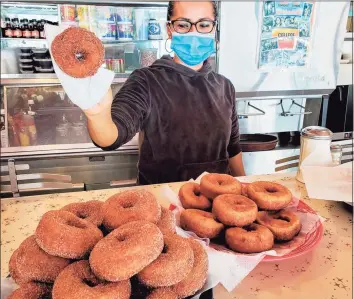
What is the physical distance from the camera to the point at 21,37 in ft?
8.19

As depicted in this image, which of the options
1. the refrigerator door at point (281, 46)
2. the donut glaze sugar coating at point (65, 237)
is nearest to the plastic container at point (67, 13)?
the refrigerator door at point (281, 46)

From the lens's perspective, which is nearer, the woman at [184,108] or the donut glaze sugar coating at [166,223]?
the donut glaze sugar coating at [166,223]

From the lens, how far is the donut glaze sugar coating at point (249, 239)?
0.79 m

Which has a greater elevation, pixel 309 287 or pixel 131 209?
pixel 131 209

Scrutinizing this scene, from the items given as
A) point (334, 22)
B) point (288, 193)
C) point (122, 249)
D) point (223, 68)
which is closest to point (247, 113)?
point (223, 68)

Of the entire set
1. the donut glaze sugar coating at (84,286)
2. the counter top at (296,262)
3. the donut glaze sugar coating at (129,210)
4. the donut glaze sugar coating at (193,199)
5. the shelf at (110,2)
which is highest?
the shelf at (110,2)

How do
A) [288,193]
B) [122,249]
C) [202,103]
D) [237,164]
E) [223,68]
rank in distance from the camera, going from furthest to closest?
[223,68] → [237,164] → [202,103] → [288,193] → [122,249]

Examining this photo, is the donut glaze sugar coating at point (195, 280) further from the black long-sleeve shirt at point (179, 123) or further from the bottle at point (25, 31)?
the bottle at point (25, 31)

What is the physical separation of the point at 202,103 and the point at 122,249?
1134 millimetres

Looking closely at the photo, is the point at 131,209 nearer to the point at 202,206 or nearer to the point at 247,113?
the point at 202,206

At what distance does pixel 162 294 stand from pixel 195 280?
2.8 inches

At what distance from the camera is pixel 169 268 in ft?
1.82

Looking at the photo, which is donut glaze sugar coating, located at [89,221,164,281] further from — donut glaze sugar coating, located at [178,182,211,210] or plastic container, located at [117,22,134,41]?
plastic container, located at [117,22,134,41]

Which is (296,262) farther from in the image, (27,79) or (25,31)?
(25,31)
